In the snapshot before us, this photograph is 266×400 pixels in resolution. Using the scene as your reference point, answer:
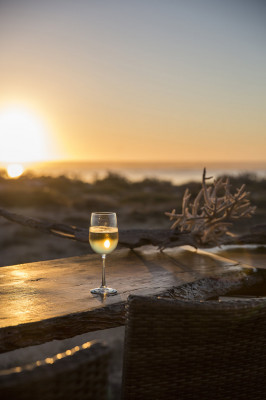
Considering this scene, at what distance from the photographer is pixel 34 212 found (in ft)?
43.4

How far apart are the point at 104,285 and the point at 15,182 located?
1744cm

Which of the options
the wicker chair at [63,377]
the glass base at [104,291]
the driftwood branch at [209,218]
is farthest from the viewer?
the driftwood branch at [209,218]

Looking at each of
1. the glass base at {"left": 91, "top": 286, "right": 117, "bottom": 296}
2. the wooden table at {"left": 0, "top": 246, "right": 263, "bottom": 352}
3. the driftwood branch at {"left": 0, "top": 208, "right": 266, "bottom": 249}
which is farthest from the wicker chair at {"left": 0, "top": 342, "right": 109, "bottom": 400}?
the driftwood branch at {"left": 0, "top": 208, "right": 266, "bottom": 249}

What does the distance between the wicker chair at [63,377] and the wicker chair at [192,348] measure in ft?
1.63

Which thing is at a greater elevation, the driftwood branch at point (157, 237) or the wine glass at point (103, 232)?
the wine glass at point (103, 232)

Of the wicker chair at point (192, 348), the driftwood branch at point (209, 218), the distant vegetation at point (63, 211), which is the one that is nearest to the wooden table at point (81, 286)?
the driftwood branch at point (209, 218)

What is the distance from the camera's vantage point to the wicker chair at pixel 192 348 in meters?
1.19

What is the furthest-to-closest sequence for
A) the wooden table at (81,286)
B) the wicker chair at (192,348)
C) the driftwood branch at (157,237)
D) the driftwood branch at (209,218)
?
the driftwood branch at (209,218) < the driftwood branch at (157,237) < the wooden table at (81,286) < the wicker chair at (192,348)

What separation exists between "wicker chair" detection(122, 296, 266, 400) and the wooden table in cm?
44

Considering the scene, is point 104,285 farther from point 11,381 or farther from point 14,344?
point 11,381

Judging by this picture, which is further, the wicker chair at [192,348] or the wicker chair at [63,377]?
the wicker chair at [192,348]

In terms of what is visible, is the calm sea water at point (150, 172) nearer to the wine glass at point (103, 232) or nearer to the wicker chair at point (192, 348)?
the wine glass at point (103, 232)

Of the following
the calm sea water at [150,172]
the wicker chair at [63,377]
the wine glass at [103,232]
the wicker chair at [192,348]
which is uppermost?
the calm sea water at [150,172]

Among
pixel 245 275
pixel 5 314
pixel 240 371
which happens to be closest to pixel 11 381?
pixel 240 371
